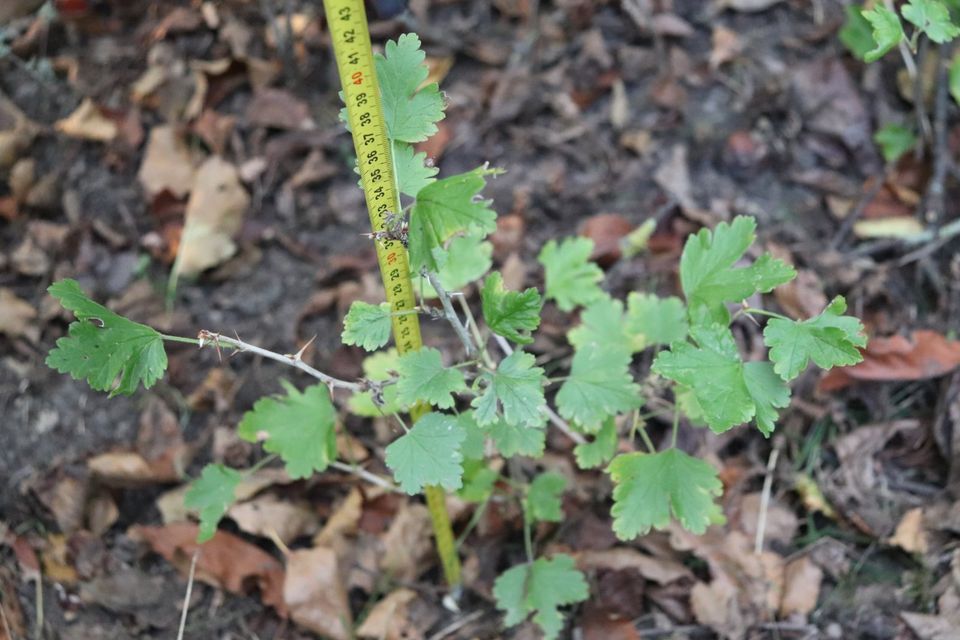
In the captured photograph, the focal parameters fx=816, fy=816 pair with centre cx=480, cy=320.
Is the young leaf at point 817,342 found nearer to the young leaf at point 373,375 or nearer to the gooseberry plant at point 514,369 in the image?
the gooseberry plant at point 514,369

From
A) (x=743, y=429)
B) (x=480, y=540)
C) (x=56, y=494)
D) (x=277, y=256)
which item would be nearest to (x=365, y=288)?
(x=277, y=256)

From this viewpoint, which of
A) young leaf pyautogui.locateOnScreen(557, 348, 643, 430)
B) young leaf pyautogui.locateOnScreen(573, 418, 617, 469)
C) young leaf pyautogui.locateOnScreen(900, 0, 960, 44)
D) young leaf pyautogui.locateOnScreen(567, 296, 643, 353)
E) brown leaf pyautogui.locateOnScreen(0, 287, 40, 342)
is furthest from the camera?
brown leaf pyautogui.locateOnScreen(0, 287, 40, 342)

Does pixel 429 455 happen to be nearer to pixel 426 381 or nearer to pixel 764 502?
pixel 426 381

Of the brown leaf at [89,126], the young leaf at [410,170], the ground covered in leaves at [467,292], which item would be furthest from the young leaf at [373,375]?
the brown leaf at [89,126]

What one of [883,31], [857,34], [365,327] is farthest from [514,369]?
[857,34]

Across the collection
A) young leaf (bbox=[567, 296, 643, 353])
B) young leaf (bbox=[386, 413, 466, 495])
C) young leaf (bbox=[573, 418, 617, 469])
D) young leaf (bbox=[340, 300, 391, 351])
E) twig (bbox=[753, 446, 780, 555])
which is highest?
young leaf (bbox=[340, 300, 391, 351])

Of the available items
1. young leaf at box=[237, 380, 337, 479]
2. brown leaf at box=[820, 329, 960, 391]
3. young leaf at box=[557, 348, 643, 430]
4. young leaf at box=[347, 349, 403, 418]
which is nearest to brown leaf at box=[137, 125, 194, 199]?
young leaf at box=[347, 349, 403, 418]

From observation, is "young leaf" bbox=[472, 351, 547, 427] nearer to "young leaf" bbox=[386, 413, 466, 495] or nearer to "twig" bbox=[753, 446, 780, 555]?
"young leaf" bbox=[386, 413, 466, 495]
